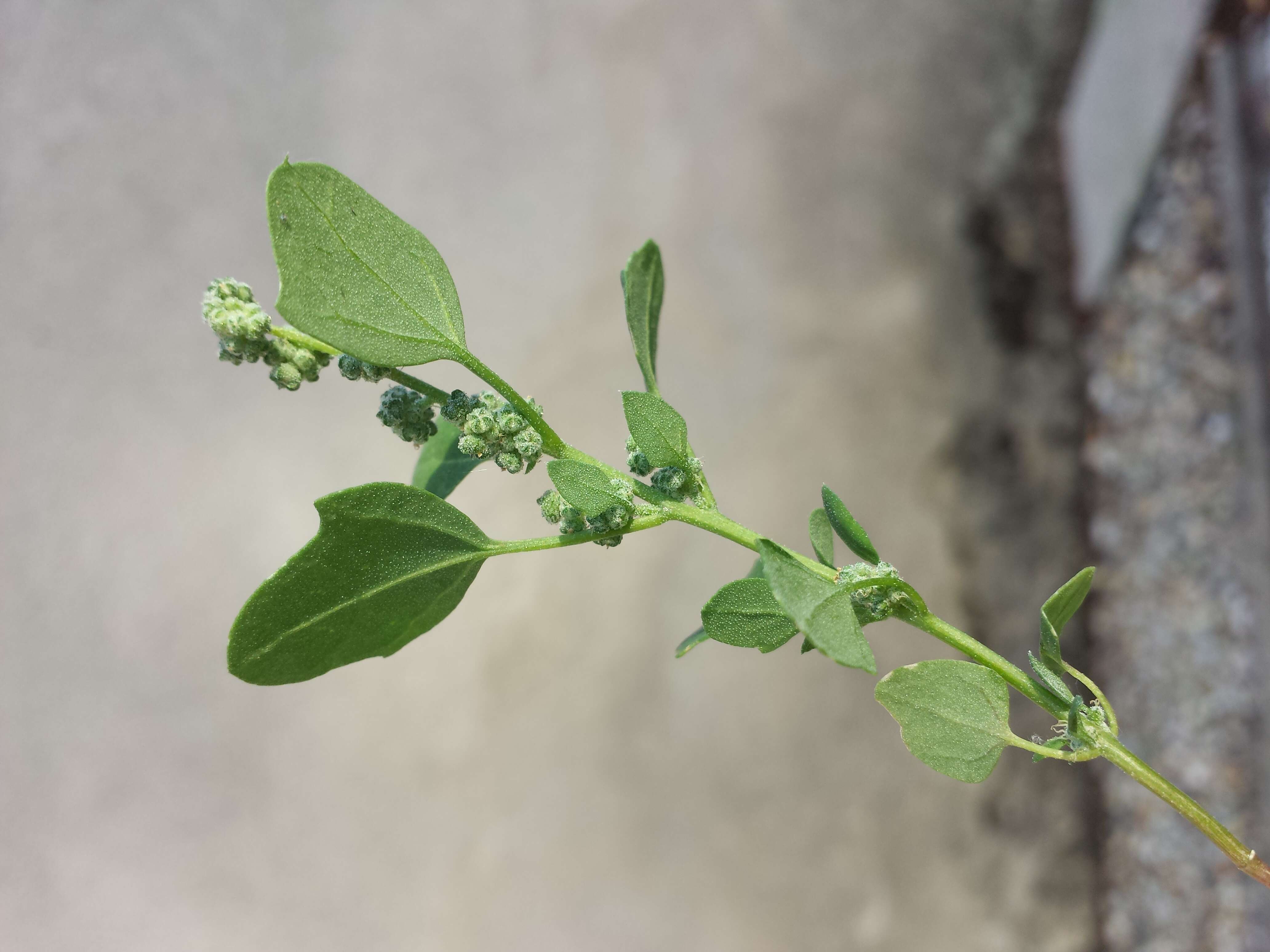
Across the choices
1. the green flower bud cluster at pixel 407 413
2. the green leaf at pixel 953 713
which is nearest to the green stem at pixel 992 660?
the green leaf at pixel 953 713

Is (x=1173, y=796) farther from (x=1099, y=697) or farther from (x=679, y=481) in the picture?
(x=679, y=481)

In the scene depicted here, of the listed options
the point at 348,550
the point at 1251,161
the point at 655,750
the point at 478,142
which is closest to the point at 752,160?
the point at 478,142

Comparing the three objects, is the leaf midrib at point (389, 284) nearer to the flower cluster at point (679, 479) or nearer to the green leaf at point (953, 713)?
the flower cluster at point (679, 479)

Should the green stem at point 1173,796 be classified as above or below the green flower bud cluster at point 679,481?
below

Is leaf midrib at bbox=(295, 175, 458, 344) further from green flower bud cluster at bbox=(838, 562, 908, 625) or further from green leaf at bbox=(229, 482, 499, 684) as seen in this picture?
green flower bud cluster at bbox=(838, 562, 908, 625)

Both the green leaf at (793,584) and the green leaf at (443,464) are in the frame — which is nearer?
the green leaf at (793,584)

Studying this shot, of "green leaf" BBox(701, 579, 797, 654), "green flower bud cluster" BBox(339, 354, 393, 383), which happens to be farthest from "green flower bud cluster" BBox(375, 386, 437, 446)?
"green leaf" BBox(701, 579, 797, 654)

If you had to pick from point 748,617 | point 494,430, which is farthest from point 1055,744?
point 494,430
